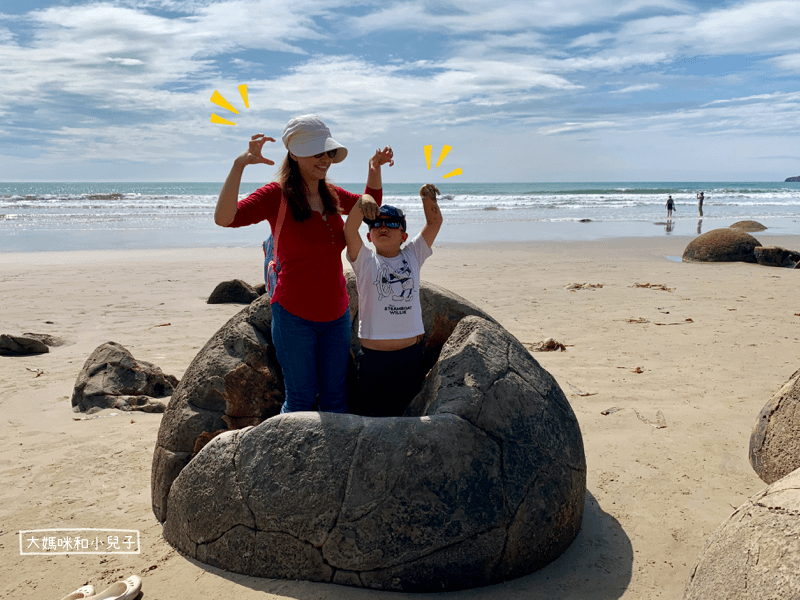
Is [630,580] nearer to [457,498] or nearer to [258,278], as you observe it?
[457,498]

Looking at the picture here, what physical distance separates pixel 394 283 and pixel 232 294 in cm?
766

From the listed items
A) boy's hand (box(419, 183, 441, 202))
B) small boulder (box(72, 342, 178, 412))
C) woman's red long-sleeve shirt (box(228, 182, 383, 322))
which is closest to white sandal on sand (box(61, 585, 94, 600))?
woman's red long-sleeve shirt (box(228, 182, 383, 322))

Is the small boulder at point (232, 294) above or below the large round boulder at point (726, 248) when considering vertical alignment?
below

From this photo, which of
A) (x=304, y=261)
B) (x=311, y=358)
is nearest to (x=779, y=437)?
(x=311, y=358)

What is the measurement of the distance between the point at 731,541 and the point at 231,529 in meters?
2.10

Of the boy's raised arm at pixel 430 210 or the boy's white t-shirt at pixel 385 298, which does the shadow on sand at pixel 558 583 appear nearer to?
the boy's white t-shirt at pixel 385 298

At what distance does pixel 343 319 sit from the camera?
3.46 metres

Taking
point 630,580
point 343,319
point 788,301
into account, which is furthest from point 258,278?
point 630,580

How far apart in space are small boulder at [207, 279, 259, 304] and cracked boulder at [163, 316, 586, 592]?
7558 mm

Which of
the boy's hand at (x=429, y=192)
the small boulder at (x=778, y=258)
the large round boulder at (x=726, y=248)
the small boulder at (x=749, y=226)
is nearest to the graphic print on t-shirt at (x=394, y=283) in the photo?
the boy's hand at (x=429, y=192)

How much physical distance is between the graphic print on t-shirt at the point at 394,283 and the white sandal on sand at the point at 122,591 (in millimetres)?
1754

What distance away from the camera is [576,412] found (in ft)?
17.5

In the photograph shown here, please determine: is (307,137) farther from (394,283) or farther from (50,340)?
(50,340)

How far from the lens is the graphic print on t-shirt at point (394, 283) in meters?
3.43
